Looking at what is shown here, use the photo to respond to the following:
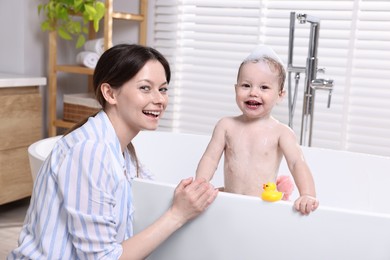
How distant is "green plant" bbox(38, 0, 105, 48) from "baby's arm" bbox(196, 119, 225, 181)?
1226 millimetres

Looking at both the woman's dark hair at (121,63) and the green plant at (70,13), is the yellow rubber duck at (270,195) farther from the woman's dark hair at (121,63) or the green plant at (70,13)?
the green plant at (70,13)

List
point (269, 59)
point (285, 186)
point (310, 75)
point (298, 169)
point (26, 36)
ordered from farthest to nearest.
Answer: point (26, 36) < point (310, 75) < point (285, 186) < point (269, 59) < point (298, 169)

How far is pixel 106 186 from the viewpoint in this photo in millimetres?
1327

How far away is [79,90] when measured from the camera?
3.60 metres

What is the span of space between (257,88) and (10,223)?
1649 millimetres

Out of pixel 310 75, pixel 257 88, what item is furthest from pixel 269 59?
pixel 310 75

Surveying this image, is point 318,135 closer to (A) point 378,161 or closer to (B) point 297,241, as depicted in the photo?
(A) point 378,161

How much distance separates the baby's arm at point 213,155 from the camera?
76.2 inches

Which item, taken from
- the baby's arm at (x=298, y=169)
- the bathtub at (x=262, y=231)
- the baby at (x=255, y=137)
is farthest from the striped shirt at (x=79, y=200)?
the baby at (x=255, y=137)

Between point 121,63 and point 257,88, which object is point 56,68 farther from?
point 121,63

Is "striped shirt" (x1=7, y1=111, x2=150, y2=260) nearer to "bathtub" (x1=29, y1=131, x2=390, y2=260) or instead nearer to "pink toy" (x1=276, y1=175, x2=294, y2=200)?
"bathtub" (x1=29, y1=131, x2=390, y2=260)

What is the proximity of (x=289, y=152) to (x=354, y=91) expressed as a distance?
1.00 m

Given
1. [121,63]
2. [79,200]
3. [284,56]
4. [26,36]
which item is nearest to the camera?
[79,200]

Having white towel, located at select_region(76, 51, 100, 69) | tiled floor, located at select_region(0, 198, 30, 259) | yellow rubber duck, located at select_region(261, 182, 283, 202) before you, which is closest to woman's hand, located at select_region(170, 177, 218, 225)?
yellow rubber duck, located at select_region(261, 182, 283, 202)
